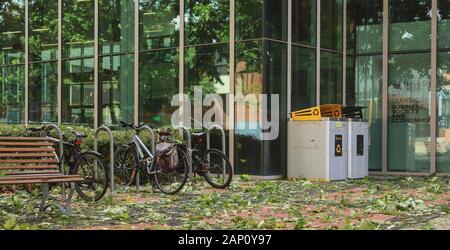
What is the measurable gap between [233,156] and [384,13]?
520 centimetres

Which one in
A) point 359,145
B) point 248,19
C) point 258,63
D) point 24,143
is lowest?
point 359,145

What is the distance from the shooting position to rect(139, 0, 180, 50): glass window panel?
46.3 ft

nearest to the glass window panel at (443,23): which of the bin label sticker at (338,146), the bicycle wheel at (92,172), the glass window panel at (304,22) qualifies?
the glass window panel at (304,22)

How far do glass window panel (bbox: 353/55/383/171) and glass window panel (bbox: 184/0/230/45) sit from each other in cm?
387

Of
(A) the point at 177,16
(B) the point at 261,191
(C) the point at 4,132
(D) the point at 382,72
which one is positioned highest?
(A) the point at 177,16

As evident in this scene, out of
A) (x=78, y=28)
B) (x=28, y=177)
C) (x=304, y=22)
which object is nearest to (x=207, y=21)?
(x=304, y=22)

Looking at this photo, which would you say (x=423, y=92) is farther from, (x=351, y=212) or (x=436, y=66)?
(x=351, y=212)

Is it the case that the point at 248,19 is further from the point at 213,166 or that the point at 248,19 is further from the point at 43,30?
the point at 43,30

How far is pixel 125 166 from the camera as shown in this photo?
33.8 feet

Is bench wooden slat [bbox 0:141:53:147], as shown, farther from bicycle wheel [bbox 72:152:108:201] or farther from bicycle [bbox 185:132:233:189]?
bicycle [bbox 185:132:233:189]

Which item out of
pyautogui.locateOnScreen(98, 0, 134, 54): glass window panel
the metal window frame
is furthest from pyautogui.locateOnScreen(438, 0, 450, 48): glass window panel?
the metal window frame

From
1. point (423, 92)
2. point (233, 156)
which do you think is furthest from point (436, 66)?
point (233, 156)

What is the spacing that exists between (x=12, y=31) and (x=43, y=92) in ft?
6.66

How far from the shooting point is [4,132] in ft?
35.1
